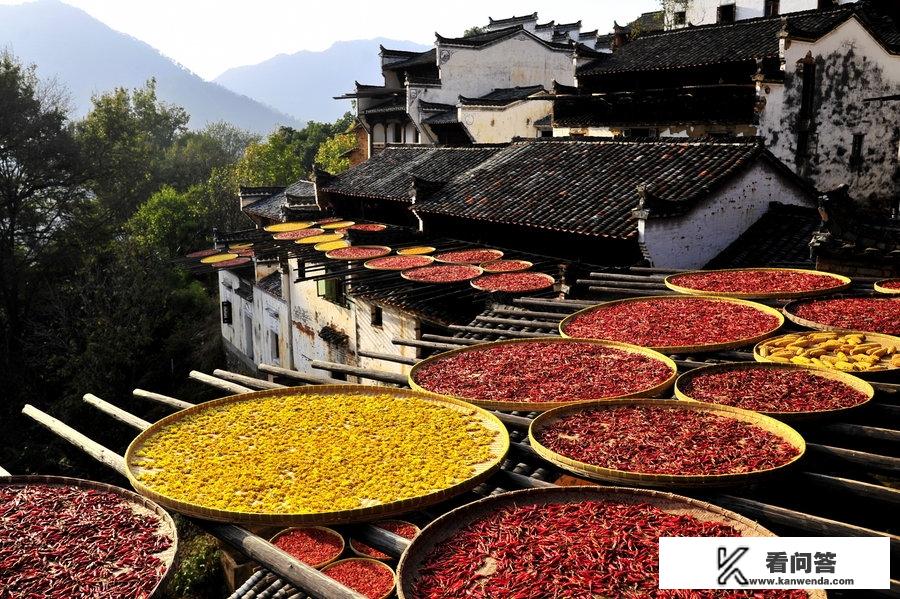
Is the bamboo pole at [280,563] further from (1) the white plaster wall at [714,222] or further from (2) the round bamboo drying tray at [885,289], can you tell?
(1) the white plaster wall at [714,222]

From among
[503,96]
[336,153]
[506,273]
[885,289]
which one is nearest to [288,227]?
[506,273]

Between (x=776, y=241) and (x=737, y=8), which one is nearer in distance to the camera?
(x=776, y=241)

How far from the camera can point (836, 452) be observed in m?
4.84

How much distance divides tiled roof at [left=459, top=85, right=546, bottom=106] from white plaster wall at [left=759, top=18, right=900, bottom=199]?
1475cm

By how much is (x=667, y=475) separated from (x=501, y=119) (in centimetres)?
3240

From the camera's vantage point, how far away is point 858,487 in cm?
442

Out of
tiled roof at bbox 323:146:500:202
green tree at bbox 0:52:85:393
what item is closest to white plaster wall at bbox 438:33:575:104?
tiled roof at bbox 323:146:500:202

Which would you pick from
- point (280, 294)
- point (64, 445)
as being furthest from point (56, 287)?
point (280, 294)

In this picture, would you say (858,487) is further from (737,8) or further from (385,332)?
(737,8)

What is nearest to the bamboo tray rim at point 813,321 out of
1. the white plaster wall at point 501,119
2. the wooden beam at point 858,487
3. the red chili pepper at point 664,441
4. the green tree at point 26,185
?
the red chili pepper at point 664,441

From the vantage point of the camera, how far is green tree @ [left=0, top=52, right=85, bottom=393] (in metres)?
34.1

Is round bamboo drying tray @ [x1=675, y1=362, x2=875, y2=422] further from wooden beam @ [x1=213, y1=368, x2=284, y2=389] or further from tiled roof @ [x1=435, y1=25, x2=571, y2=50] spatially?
tiled roof @ [x1=435, y1=25, x2=571, y2=50]

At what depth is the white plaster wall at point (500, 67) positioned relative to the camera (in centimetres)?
3800

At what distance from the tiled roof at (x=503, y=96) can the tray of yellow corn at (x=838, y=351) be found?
28.9 metres
